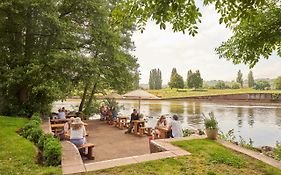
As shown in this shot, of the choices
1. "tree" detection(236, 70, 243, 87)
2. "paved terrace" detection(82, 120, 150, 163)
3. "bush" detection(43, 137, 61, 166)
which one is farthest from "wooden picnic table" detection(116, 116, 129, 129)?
"tree" detection(236, 70, 243, 87)

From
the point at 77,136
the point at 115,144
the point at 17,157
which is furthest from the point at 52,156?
the point at 115,144

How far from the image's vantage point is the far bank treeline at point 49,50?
13.3 metres

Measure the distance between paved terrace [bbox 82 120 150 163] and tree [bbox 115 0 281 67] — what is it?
16.0 feet

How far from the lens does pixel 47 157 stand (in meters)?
6.35

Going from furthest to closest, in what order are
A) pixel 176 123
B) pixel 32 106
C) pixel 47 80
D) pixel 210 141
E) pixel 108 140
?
pixel 32 106 < pixel 47 80 < pixel 108 140 < pixel 176 123 < pixel 210 141

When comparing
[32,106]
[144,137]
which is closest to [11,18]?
[32,106]

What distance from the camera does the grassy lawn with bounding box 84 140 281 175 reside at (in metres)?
5.74

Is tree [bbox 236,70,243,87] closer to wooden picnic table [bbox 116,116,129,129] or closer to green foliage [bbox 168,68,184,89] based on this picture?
green foliage [bbox 168,68,184,89]

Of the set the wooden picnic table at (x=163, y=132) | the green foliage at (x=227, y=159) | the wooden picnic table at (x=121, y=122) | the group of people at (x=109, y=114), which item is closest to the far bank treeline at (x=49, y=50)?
the group of people at (x=109, y=114)

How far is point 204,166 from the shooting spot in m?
6.24

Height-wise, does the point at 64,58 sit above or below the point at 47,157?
above

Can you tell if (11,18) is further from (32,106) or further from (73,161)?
(73,161)

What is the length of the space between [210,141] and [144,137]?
12.3ft

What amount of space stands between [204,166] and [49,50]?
1162cm
